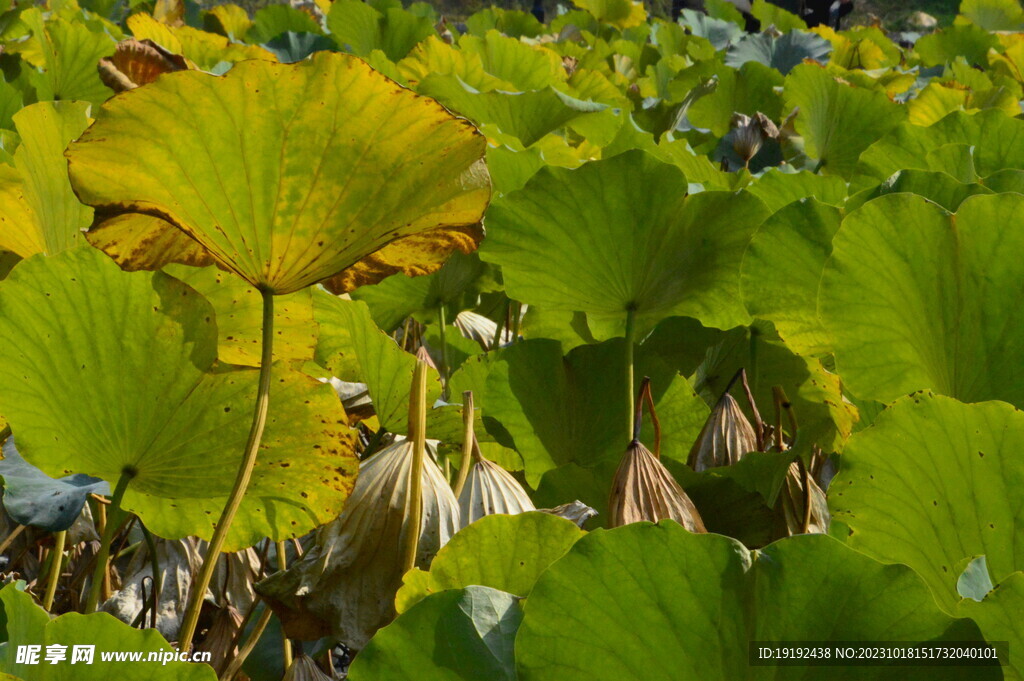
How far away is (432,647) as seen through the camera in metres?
0.39

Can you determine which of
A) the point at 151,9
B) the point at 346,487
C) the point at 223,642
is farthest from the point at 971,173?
the point at 151,9

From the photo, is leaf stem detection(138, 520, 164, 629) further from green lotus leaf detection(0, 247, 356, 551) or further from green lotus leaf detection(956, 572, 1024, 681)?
green lotus leaf detection(956, 572, 1024, 681)

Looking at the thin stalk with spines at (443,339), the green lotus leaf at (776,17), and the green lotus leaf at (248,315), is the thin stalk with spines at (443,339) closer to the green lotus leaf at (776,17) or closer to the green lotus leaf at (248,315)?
the green lotus leaf at (248,315)

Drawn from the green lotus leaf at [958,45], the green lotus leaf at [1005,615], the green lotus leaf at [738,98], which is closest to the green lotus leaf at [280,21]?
the green lotus leaf at [738,98]

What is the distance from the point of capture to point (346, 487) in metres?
0.56

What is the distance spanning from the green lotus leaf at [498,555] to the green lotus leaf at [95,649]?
0.09m

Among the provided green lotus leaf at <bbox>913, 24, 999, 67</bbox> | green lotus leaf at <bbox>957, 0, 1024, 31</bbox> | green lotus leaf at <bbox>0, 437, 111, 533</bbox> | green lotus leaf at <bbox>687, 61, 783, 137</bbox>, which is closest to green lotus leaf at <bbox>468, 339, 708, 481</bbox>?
green lotus leaf at <bbox>0, 437, 111, 533</bbox>

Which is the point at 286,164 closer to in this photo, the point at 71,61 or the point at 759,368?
the point at 759,368

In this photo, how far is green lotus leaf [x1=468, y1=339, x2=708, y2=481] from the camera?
75 centimetres

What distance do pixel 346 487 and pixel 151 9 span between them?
213 cm

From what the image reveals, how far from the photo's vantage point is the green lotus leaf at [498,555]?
45 centimetres

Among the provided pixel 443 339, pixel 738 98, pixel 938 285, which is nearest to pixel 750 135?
pixel 738 98

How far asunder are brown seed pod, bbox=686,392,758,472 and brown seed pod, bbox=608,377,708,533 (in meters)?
0.12

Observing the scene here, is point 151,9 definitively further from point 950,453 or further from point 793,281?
point 950,453
